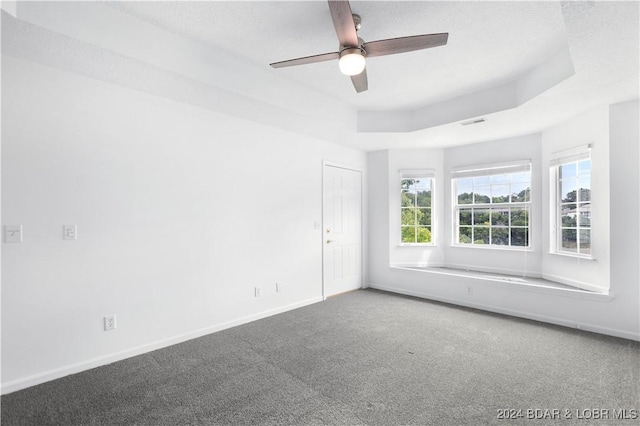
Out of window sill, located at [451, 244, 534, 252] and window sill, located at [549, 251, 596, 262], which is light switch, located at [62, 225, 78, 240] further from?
window sill, located at [549, 251, 596, 262]

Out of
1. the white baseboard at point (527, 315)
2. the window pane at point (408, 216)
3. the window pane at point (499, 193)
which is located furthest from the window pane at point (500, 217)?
the white baseboard at point (527, 315)

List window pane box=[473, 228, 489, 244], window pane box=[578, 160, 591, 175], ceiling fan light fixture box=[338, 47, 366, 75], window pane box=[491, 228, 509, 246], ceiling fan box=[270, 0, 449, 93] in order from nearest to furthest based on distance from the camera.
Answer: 1. ceiling fan box=[270, 0, 449, 93]
2. ceiling fan light fixture box=[338, 47, 366, 75]
3. window pane box=[578, 160, 591, 175]
4. window pane box=[491, 228, 509, 246]
5. window pane box=[473, 228, 489, 244]

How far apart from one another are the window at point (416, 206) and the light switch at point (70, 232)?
4.52 meters

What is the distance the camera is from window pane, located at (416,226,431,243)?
5461 mm

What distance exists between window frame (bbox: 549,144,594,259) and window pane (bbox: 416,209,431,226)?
172 cm

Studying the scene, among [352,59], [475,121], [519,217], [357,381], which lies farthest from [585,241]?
[352,59]

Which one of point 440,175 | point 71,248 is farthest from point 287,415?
point 440,175

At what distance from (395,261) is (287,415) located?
375 cm

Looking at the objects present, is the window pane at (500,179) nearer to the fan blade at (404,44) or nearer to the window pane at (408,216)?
the window pane at (408,216)

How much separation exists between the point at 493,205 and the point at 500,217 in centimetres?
21

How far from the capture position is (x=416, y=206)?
5523 mm

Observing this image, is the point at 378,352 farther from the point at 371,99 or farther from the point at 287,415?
the point at 371,99

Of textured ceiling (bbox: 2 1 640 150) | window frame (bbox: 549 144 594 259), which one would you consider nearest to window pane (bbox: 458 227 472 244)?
window frame (bbox: 549 144 594 259)

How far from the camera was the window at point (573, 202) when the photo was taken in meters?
3.80
